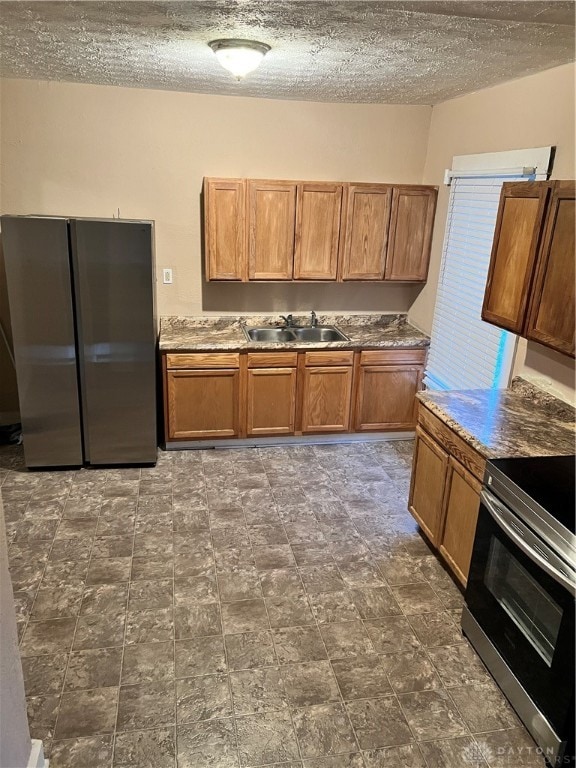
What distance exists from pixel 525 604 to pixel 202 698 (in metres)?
1.30

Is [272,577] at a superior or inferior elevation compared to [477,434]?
inferior

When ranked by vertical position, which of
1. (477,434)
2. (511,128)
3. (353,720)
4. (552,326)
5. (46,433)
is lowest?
(353,720)

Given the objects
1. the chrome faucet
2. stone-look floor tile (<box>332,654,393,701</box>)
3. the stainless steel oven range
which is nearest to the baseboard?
stone-look floor tile (<box>332,654,393,701</box>)

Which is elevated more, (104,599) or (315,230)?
(315,230)

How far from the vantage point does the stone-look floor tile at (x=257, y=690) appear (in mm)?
2127

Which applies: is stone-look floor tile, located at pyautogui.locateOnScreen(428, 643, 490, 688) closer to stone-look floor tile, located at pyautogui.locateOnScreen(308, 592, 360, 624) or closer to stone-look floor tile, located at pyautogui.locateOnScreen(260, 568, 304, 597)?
stone-look floor tile, located at pyautogui.locateOnScreen(308, 592, 360, 624)

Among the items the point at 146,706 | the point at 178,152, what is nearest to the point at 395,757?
the point at 146,706

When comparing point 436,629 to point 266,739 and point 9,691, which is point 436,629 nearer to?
point 266,739

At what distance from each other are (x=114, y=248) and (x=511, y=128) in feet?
8.13

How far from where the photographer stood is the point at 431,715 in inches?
83.5

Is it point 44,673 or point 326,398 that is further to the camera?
point 326,398

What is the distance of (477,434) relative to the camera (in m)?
2.51

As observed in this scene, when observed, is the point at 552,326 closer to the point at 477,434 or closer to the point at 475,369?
the point at 477,434

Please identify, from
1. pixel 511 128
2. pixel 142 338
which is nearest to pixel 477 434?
pixel 511 128
